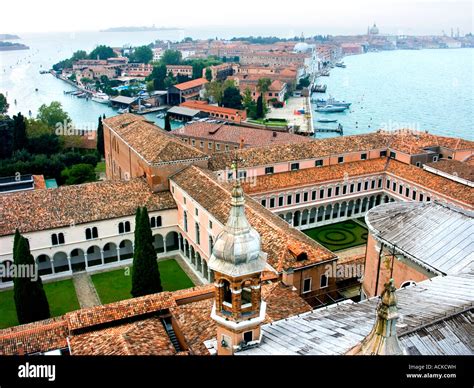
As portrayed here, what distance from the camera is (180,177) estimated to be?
3572 centimetres

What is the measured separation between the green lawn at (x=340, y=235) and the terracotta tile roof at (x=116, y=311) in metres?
17.6

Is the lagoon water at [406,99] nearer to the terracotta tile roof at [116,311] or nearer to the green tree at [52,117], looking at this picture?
the green tree at [52,117]

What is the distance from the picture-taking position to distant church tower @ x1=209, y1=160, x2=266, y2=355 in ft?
43.6

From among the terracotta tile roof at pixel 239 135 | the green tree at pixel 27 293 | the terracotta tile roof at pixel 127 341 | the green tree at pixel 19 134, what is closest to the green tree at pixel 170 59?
the terracotta tile roof at pixel 239 135

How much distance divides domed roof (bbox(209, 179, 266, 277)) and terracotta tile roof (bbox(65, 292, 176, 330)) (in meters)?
10.1

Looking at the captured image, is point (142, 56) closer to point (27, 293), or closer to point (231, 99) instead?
point (231, 99)

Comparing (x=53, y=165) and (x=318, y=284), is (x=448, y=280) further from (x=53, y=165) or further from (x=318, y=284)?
(x=53, y=165)

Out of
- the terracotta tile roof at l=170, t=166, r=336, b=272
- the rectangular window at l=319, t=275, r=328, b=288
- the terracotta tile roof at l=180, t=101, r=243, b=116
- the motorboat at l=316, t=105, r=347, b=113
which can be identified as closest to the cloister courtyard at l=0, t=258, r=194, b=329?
the terracotta tile roof at l=170, t=166, r=336, b=272

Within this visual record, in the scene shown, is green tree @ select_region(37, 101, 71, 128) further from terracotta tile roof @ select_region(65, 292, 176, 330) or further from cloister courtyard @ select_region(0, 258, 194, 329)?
terracotta tile roof @ select_region(65, 292, 176, 330)

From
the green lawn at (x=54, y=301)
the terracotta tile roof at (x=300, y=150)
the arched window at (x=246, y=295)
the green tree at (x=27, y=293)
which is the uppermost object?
the arched window at (x=246, y=295)

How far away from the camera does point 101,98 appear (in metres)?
118

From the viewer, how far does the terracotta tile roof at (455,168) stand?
3934cm

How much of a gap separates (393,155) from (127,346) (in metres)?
34.7
